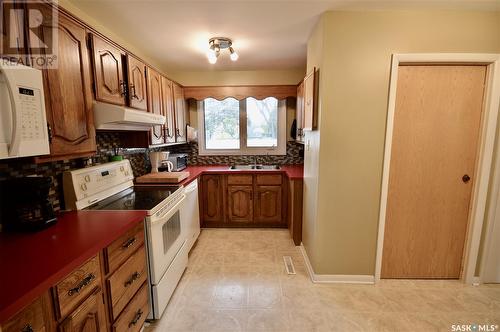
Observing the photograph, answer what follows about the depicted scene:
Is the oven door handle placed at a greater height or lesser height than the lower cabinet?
greater

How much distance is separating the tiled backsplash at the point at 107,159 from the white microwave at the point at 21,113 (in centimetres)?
16

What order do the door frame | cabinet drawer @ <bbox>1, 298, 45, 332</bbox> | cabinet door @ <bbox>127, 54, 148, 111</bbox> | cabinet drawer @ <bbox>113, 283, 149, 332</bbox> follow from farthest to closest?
cabinet door @ <bbox>127, 54, 148, 111</bbox>, the door frame, cabinet drawer @ <bbox>113, 283, 149, 332</bbox>, cabinet drawer @ <bbox>1, 298, 45, 332</bbox>

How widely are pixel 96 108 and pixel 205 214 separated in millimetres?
2158

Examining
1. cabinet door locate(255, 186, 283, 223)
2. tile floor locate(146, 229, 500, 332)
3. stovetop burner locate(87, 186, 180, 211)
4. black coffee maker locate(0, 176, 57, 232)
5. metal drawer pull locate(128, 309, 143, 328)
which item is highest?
black coffee maker locate(0, 176, 57, 232)

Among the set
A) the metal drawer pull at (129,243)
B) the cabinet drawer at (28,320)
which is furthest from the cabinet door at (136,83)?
the cabinet drawer at (28,320)

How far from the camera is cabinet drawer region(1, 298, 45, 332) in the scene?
28.7 inches

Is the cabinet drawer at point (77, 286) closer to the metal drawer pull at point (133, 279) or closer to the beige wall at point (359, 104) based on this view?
the metal drawer pull at point (133, 279)

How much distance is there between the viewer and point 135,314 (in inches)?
57.9

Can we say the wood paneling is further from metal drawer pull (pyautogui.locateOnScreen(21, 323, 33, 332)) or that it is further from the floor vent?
metal drawer pull (pyautogui.locateOnScreen(21, 323, 33, 332))

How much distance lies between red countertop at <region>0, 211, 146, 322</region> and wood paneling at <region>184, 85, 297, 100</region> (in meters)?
2.45

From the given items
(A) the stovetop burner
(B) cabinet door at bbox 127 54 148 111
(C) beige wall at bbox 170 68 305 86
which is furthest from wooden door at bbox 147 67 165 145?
(C) beige wall at bbox 170 68 305 86

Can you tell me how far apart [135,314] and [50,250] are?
742mm

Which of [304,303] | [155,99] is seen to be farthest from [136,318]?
[155,99]

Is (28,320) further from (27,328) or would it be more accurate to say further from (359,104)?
(359,104)
